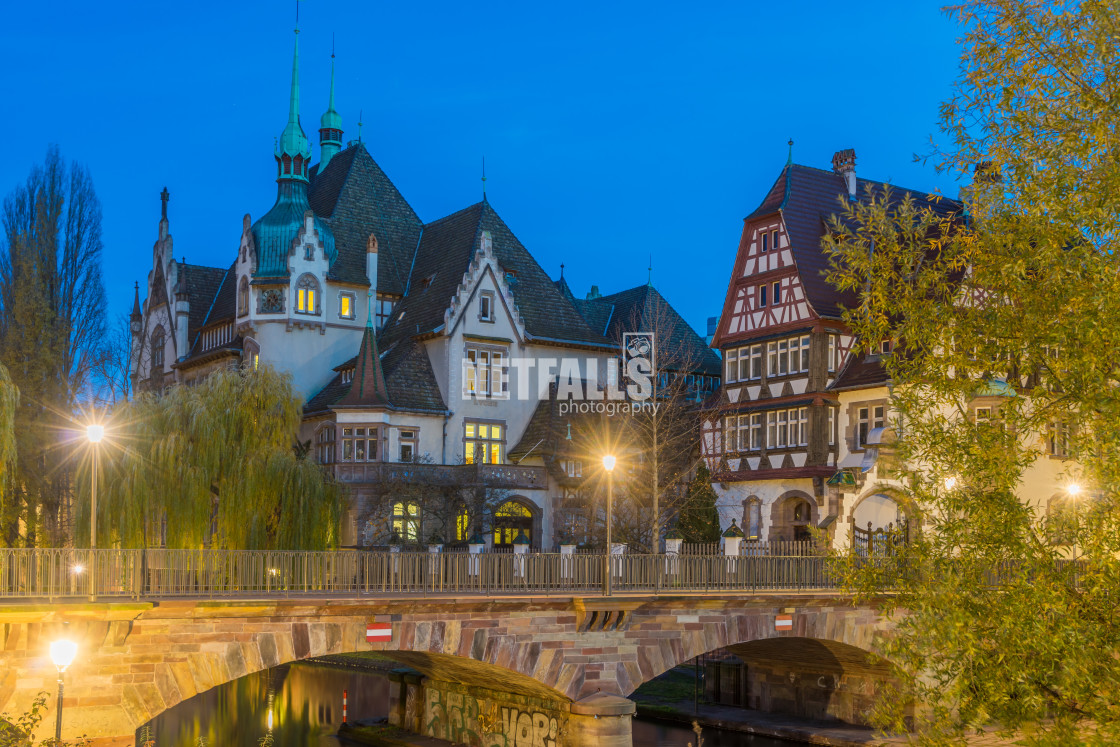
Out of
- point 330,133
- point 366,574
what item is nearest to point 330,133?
point 330,133

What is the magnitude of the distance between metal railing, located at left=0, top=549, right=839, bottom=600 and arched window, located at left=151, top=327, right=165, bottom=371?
38.2 m

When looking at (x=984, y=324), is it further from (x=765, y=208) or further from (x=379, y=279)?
(x=379, y=279)

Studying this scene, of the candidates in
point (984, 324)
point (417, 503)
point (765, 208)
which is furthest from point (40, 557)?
point (765, 208)

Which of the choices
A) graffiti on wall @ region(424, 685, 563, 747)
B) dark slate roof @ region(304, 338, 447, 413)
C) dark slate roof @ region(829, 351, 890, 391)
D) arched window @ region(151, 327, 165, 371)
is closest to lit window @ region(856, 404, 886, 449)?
dark slate roof @ region(829, 351, 890, 391)

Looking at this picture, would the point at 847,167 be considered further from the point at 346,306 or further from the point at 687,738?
the point at 687,738

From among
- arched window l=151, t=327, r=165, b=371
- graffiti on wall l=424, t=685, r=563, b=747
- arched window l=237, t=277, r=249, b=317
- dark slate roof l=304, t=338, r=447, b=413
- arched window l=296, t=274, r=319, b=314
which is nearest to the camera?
graffiti on wall l=424, t=685, r=563, b=747

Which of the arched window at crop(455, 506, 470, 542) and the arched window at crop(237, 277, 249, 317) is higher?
the arched window at crop(237, 277, 249, 317)

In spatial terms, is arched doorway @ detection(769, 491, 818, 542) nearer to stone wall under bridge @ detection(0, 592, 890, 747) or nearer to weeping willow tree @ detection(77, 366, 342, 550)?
stone wall under bridge @ detection(0, 592, 890, 747)

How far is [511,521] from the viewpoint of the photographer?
5006 cm

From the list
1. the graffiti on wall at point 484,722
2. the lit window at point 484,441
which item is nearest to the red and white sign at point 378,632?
the graffiti on wall at point 484,722

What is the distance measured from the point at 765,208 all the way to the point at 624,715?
2709 cm

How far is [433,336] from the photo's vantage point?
5109 centimetres

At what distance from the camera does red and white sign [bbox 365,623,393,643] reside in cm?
2312

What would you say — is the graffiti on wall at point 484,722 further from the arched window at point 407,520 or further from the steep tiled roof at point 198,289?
the steep tiled roof at point 198,289
